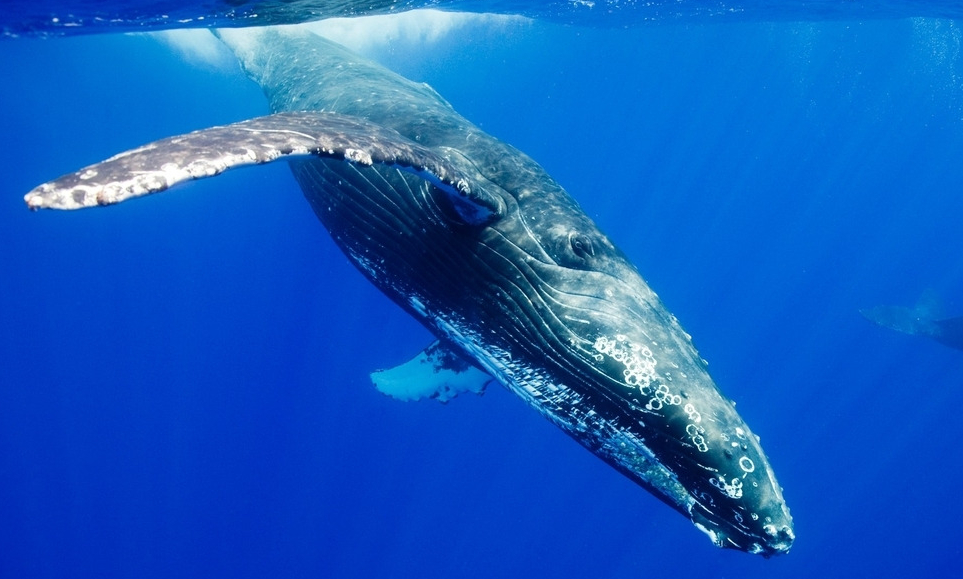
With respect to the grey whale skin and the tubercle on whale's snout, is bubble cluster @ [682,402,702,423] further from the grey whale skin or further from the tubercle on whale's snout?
the tubercle on whale's snout

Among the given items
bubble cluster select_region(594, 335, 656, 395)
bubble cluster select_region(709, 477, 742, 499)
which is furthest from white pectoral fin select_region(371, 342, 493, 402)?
bubble cluster select_region(709, 477, 742, 499)

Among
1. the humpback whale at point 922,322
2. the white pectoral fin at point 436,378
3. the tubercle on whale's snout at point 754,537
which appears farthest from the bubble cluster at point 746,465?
the humpback whale at point 922,322

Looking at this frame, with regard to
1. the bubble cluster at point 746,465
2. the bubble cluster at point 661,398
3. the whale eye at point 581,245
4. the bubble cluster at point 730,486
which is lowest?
the bubble cluster at point 730,486

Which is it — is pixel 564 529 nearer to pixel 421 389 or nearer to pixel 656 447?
pixel 421 389

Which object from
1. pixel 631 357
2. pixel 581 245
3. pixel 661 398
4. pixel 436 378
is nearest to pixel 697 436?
pixel 661 398

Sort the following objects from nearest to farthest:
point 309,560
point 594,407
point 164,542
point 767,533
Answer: point 767,533 → point 594,407 → point 309,560 → point 164,542

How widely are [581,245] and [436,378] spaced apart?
4522 mm

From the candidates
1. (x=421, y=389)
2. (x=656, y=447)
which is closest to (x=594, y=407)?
(x=656, y=447)

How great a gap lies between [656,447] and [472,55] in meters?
64.3

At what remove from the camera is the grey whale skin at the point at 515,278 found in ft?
9.54

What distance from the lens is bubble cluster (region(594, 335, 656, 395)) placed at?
3.54 metres

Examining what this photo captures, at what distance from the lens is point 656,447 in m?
3.52

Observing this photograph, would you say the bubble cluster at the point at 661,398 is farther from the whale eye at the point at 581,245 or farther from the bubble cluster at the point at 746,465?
the whale eye at the point at 581,245

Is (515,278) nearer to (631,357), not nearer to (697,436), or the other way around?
(631,357)
